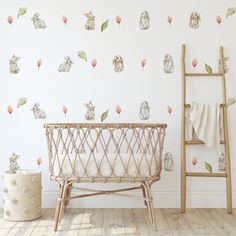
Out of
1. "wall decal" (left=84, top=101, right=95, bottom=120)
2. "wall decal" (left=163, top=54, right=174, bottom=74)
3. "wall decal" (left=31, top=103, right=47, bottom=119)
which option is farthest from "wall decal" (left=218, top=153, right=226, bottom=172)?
"wall decal" (left=31, top=103, right=47, bottom=119)

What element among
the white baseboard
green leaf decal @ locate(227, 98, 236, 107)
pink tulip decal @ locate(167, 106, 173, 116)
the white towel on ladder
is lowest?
the white baseboard

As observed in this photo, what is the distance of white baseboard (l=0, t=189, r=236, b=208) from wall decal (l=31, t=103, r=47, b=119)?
1.92 feet

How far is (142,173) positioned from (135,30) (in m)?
1.18

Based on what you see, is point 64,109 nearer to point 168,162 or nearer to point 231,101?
point 168,162

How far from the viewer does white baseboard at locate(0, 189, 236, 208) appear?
2898mm

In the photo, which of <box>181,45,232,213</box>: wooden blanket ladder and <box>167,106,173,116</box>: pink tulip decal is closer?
<box>181,45,232,213</box>: wooden blanket ladder

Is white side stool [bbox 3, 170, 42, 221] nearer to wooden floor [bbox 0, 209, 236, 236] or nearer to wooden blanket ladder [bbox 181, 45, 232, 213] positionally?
wooden floor [bbox 0, 209, 236, 236]

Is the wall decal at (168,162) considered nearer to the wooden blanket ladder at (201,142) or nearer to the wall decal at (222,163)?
the wooden blanket ladder at (201,142)

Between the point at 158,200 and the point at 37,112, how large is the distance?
117cm

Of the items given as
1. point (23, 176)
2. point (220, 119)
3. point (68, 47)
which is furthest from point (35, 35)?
point (220, 119)

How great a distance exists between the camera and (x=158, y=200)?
292 cm

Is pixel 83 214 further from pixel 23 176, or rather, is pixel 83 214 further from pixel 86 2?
pixel 86 2

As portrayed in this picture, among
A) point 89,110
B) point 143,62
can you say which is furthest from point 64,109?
point 143,62

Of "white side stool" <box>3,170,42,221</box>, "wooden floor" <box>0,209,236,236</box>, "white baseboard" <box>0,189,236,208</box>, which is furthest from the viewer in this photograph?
"white baseboard" <box>0,189,236,208</box>
